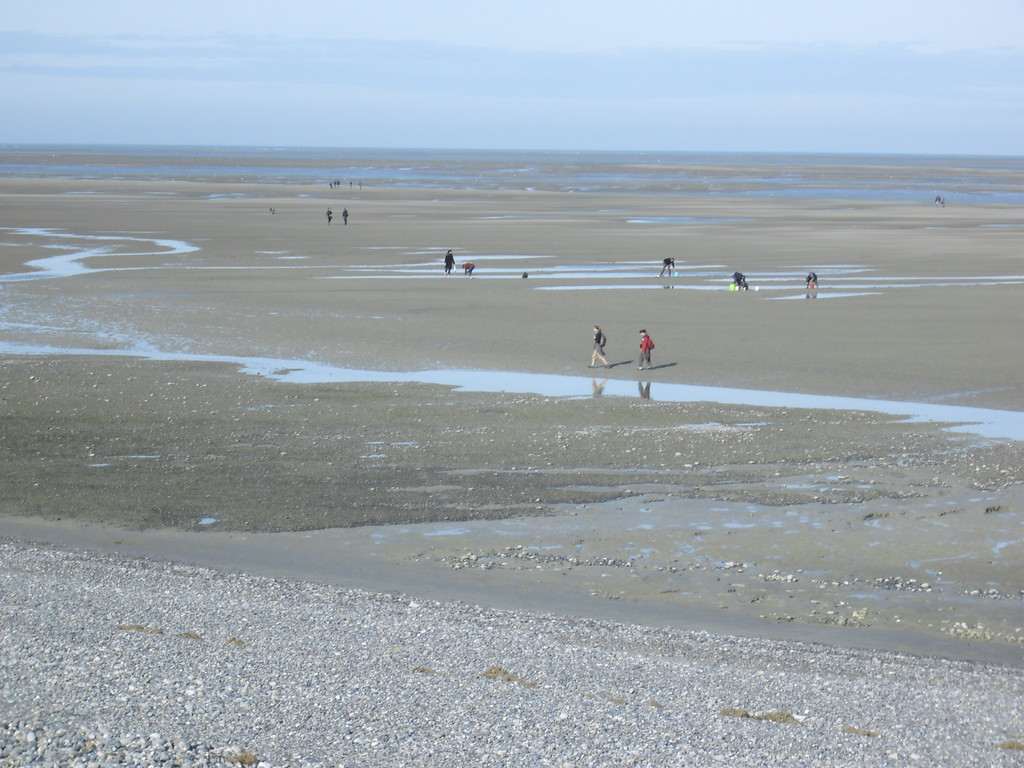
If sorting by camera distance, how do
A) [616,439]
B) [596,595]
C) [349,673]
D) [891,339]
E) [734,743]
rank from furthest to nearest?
1. [891,339]
2. [616,439]
3. [596,595]
4. [349,673]
5. [734,743]

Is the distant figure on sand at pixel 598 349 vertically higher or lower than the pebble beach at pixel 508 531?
higher

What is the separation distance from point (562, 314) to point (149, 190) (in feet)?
285

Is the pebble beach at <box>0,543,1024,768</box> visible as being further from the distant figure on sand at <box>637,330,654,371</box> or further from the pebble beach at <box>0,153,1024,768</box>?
the distant figure on sand at <box>637,330,654,371</box>

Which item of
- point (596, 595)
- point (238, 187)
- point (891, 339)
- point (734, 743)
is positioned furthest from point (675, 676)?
point (238, 187)

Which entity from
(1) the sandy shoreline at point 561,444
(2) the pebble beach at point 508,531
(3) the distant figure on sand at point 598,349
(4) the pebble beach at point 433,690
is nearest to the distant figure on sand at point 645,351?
(2) the pebble beach at point 508,531

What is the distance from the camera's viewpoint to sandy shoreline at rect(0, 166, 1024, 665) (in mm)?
14102

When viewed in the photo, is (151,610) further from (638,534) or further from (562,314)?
(562,314)

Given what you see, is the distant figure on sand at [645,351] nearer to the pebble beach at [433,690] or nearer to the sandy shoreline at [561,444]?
the sandy shoreline at [561,444]

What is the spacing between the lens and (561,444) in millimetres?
19625

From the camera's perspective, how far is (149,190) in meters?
112

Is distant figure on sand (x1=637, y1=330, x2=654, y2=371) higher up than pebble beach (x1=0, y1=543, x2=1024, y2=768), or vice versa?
distant figure on sand (x1=637, y1=330, x2=654, y2=371)

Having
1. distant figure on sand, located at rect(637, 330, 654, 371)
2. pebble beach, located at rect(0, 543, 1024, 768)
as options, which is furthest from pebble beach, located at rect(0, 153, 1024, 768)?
distant figure on sand, located at rect(637, 330, 654, 371)

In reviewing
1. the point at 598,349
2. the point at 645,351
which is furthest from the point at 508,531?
the point at 598,349

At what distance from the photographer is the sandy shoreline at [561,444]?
46.3 ft
